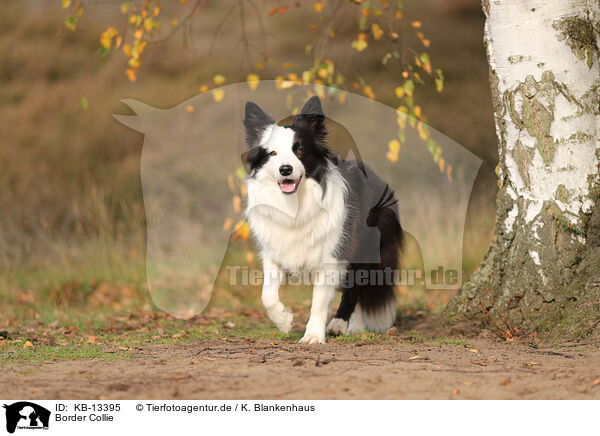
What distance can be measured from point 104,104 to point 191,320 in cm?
772

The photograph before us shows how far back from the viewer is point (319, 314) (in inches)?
164

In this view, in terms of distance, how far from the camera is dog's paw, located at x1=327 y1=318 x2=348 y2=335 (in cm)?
462

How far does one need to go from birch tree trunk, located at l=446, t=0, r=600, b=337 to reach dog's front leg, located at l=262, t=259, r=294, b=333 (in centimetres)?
141

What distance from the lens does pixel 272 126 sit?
416 cm

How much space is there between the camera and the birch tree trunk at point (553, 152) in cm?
386

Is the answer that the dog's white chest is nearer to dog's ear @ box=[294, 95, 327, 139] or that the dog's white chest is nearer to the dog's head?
the dog's head

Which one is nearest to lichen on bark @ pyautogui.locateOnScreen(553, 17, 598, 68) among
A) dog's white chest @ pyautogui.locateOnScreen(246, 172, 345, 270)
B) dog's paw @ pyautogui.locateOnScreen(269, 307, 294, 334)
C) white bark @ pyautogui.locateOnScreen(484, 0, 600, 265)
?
white bark @ pyautogui.locateOnScreen(484, 0, 600, 265)

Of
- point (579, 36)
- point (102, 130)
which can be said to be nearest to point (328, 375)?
point (579, 36)

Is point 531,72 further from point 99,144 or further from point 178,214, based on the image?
point 99,144

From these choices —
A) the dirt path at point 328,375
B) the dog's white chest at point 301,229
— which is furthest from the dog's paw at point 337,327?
the dirt path at point 328,375

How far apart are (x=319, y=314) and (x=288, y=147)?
108 centimetres

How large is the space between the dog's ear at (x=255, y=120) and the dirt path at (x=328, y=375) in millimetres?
1381

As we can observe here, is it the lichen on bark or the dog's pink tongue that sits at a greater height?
the lichen on bark
